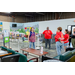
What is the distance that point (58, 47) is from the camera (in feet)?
12.6

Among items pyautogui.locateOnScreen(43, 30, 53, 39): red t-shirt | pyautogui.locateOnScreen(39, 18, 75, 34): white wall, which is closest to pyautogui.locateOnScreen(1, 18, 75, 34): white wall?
pyautogui.locateOnScreen(39, 18, 75, 34): white wall

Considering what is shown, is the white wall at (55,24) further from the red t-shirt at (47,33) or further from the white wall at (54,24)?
the red t-shirt at (47,33)

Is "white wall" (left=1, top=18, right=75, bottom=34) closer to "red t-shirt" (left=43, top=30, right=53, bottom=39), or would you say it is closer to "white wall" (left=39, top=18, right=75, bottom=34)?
"white wall" (left=39, top=18, right=75, bottom=34)

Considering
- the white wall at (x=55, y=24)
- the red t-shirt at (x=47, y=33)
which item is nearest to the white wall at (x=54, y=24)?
the white wall at (x=55, y=24)

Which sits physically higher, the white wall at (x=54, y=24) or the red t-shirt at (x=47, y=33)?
the white wall at (x=54, y=24)

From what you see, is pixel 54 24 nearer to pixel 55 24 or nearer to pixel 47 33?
pixel 55 24

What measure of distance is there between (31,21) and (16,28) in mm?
2743

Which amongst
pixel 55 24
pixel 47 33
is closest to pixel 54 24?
pixel 55 24

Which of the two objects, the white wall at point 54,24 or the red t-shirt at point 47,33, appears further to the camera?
the white wall at point 54,24
